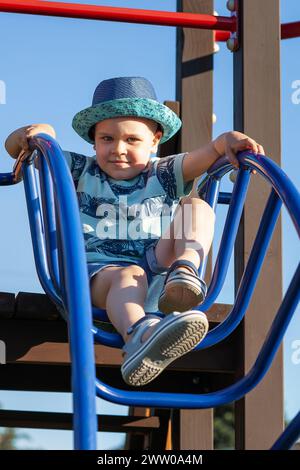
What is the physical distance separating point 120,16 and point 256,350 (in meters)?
1.03

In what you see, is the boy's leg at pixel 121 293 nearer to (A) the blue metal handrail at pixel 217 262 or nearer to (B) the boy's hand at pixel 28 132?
(A) the blue metal handrail at pixel 217 262

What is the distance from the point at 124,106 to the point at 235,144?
0.37 m

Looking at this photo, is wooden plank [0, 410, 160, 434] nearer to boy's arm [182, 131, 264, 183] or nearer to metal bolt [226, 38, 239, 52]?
boy's arm [182, 131, 264, 183]

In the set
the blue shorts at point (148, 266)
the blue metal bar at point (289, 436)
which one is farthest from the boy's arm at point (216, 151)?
the blue metal bar at point (289, 436)

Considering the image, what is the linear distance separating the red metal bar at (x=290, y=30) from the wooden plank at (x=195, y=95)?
0.78ft

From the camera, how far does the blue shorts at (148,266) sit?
2.48 metres

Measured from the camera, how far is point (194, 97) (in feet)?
10.3

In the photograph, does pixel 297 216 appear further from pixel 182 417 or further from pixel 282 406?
pixel 182 417

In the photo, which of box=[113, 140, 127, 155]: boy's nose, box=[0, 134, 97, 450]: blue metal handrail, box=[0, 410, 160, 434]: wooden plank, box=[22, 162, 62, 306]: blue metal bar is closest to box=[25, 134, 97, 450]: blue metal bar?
box=[0, 134, 97, 450]: blue metal handrail

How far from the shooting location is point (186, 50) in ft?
10.5

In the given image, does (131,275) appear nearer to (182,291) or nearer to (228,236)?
(182,291)

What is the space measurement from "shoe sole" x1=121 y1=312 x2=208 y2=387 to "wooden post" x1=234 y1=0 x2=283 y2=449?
0.72 metres

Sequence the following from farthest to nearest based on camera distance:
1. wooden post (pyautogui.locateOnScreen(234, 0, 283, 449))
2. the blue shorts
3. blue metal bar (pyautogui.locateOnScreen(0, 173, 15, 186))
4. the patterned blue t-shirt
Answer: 1. blue metal bar (pyautogui.locateOnScreen(0, 173, 15, 186))
2. wooden post (pyautogui.locateOnScreen(234, 0, 283, 449))
3. the patterned blue t-shirt
4. the blue shorts

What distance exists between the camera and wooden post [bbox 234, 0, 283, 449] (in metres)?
2.71
